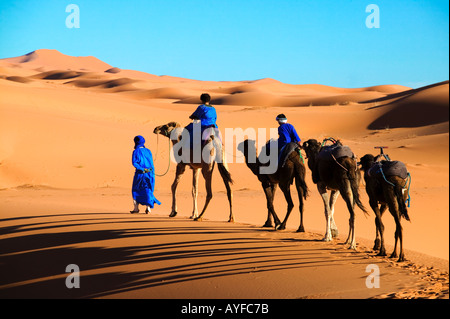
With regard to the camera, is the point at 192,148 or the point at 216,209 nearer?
the point at 192,148

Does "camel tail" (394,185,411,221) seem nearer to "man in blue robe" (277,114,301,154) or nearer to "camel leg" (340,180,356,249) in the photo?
"camel leg" (340,180,356,249)

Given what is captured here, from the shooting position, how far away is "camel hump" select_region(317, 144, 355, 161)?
9.62m

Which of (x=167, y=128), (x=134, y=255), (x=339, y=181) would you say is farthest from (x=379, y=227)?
(x=167, y=128)

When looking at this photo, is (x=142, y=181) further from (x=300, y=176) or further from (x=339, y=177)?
(x=339, y=177)

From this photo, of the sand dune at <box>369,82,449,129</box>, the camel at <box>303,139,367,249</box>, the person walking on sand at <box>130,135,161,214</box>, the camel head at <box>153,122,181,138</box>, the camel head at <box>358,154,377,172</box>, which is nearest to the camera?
the camel at <box>303,139,367,249</box>

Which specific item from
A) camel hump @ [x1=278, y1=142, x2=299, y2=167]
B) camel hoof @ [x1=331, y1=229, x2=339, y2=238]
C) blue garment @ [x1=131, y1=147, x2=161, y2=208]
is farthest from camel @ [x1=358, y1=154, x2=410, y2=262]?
blue garment @ [x1=131, y1=147, x2=161, y2=208]

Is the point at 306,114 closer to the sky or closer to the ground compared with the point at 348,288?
closer to the sky

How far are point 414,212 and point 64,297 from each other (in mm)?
10483

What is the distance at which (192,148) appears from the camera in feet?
40.3

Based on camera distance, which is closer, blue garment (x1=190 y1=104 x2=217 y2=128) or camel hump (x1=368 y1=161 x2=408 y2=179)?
camel hump (x1=368 y1=161 x2=408 y2=179)

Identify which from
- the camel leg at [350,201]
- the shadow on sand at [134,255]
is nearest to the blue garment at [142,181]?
the shadow on sand at [134,255]

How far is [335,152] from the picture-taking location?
381 inches
